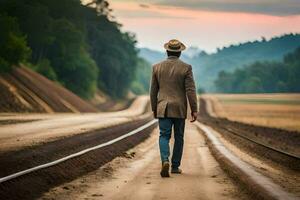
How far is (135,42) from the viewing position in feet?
499

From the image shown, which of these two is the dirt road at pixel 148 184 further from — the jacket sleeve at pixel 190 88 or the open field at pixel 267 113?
the open field at pixel 267 113

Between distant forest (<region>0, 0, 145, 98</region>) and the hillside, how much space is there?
5.03 ft

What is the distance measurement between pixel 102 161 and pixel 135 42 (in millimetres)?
137179

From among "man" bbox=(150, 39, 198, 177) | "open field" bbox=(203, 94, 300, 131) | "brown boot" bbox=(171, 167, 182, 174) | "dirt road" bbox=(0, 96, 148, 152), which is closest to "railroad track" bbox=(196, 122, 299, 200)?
"brown boot" bbox=(171, 167, 182, 174)

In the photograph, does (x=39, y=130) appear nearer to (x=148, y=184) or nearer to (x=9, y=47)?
(x=148, y=184)

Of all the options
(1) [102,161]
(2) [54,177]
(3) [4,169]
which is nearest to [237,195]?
(2) [54,177]

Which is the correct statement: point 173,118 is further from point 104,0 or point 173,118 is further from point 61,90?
point 104,0

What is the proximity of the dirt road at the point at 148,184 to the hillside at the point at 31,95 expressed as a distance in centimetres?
4493

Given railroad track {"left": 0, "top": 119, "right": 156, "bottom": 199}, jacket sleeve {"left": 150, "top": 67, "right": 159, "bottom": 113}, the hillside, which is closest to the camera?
railroad track {"left": 0, "top": 119, "right": 156, "bottom": 199}

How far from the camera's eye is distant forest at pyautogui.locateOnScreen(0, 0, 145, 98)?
6481 cm

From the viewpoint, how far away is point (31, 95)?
65812mm

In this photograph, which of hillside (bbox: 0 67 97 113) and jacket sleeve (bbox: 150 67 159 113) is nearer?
jacket sleeve (bbox: 150 67 159 113)

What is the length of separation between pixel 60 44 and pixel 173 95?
274 feet

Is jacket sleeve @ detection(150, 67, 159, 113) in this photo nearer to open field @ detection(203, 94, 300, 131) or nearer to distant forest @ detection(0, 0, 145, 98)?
open field @ detection(203, 94, 300, 131)
